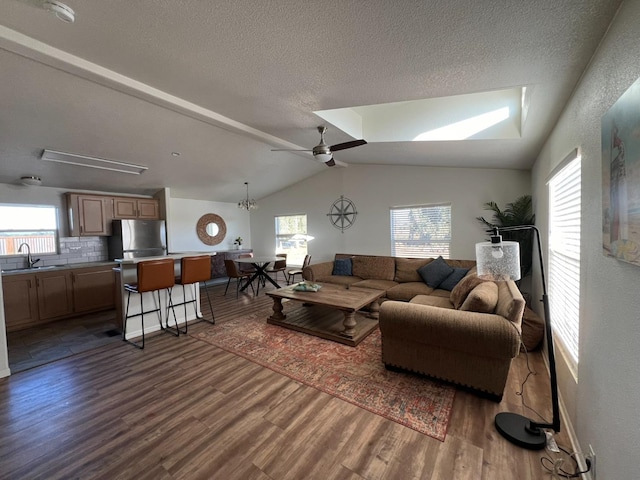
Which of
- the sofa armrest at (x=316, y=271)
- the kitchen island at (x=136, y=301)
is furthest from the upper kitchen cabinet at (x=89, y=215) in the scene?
the sofa armrest at (x=316, y=271)

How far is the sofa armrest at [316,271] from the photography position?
4.93 metres

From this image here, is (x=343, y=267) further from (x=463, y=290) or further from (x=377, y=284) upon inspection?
(x=463, y=290)

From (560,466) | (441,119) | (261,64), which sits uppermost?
(441,119)

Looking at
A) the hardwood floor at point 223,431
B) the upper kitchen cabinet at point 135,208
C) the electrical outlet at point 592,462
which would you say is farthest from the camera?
the upper kitchen cabinet at point 135,208

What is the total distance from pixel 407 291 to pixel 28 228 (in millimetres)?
6199

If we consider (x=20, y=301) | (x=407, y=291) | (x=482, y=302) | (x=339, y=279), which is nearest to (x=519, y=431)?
(x=482, y=302)

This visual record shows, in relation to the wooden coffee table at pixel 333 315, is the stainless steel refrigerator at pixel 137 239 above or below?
above

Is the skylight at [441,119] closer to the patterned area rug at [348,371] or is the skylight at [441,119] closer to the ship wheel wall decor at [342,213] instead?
the ship wheel wall decor at [342,213]

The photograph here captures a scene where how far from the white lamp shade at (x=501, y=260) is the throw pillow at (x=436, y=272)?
2.71m

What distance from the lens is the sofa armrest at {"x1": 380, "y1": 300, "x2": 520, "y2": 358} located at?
1951 mm

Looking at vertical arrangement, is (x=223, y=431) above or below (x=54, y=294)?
below

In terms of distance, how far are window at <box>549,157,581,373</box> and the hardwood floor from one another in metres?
0.61

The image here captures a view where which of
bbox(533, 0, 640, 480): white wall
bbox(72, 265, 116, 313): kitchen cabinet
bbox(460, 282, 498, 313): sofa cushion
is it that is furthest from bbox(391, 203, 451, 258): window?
bbox(72, 265, 116, 313): kitchen cabinet

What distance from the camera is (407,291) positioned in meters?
4.04
